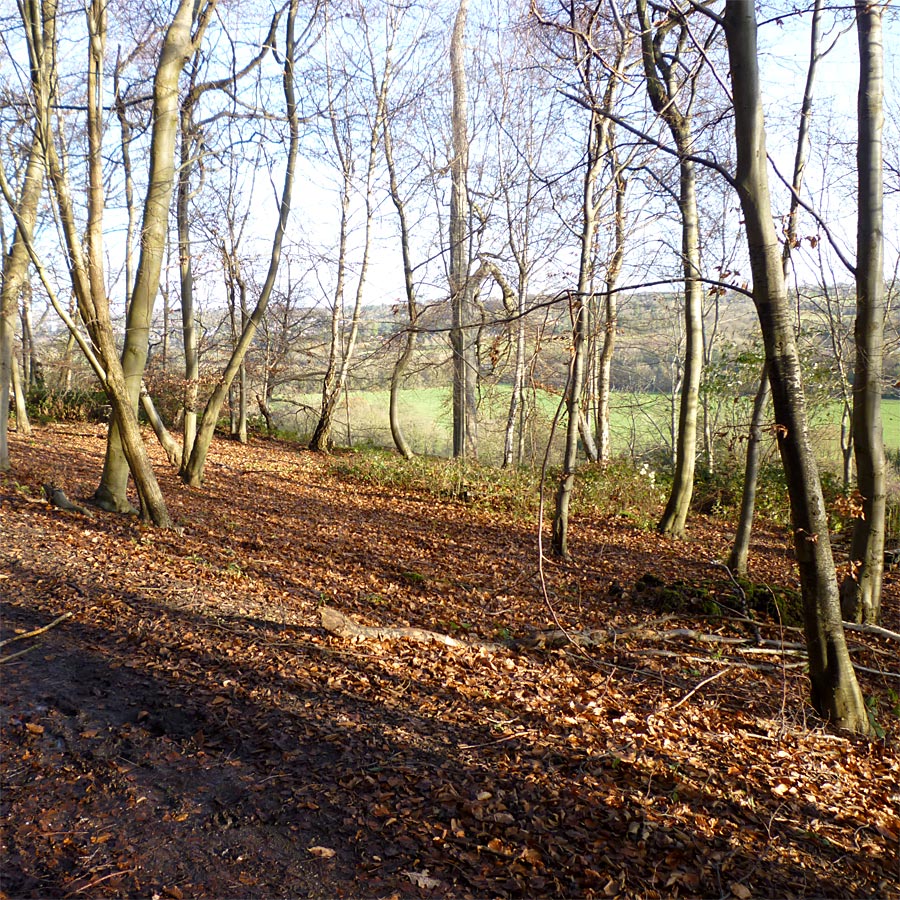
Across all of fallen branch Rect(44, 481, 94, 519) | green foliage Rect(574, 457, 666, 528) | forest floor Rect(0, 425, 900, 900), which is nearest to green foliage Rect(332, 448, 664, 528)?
green foliage Rect(574, 457, 666, 528)

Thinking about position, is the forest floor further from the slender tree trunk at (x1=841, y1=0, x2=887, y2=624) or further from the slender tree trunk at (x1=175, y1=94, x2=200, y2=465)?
the slender tree trunk at (x1=175, y1=94, x2=200, y2=465)

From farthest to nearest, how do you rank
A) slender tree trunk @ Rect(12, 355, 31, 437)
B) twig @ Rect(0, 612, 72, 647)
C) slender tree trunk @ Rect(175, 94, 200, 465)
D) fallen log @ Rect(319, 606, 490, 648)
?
slender tree trunk @ Rect(12, 355, 31, 437) < slender tree trunk @ Rect(175, 94, 200, 465) < fallen log @ Rect(319, 606, 490, 648) < twig @ Rect(0, 612, 72, 647)

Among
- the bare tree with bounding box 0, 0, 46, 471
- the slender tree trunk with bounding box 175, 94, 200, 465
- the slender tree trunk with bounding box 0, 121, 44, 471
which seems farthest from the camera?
the slender tree trunk with bounding box 175, 94, 200, 465

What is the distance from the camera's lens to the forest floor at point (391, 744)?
2.73 metres

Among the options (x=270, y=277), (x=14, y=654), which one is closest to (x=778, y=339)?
(x=14, y=654)

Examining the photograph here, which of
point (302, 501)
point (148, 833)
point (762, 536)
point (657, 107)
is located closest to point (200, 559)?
point (148, 833)

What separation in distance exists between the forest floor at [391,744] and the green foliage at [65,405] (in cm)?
1223

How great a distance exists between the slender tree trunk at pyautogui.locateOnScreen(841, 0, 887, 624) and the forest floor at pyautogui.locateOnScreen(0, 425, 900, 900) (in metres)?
1.51

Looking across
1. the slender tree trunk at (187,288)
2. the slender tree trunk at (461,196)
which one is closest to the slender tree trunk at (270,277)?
the slender tree trunk at (187,288)

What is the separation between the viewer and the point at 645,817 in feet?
10.3

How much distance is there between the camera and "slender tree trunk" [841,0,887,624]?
5945 mm

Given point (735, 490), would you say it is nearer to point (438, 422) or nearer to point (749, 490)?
point (749, 490)

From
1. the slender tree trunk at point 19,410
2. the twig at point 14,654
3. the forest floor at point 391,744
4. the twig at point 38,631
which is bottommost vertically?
the forest floor at point 391,744

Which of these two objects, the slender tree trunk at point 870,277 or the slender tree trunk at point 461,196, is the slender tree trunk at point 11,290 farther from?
the slender tree trunk at point 870,277
